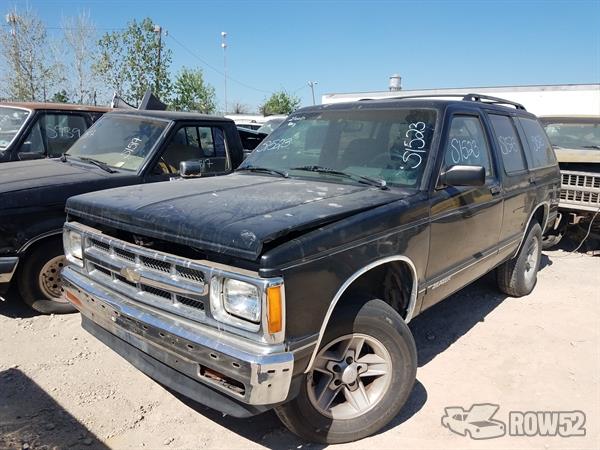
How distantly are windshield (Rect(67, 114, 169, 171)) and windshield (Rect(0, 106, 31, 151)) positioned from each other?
105cm

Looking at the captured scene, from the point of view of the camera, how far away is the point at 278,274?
2205mm

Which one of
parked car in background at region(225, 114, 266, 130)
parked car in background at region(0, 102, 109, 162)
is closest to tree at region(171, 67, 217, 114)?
parked car in background at region(225, 114, 266, 130)

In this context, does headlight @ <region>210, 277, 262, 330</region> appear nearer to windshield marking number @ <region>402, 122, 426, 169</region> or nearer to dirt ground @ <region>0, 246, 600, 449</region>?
dirt ground @ <region>0, 246, 600, 449</region>

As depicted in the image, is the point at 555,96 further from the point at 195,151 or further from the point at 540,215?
the point at 195,151

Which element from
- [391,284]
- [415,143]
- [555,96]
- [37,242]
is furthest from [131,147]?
[555,96]

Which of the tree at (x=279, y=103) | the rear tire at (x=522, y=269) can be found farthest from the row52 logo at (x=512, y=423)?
the tree at (x=279, y=103)

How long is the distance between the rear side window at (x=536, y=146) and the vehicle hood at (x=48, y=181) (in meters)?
4.01

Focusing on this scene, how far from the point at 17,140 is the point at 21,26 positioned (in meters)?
14.1

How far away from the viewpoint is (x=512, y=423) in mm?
3133

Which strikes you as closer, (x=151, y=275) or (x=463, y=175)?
(x=151, y=275)

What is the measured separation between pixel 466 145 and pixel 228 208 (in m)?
2.17

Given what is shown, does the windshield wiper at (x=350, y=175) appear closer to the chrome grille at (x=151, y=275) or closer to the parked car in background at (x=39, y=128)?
the chrome grille at (x=151, y=275)

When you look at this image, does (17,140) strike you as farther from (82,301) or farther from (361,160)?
(361,160)

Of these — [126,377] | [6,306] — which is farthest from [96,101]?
[126,377]
